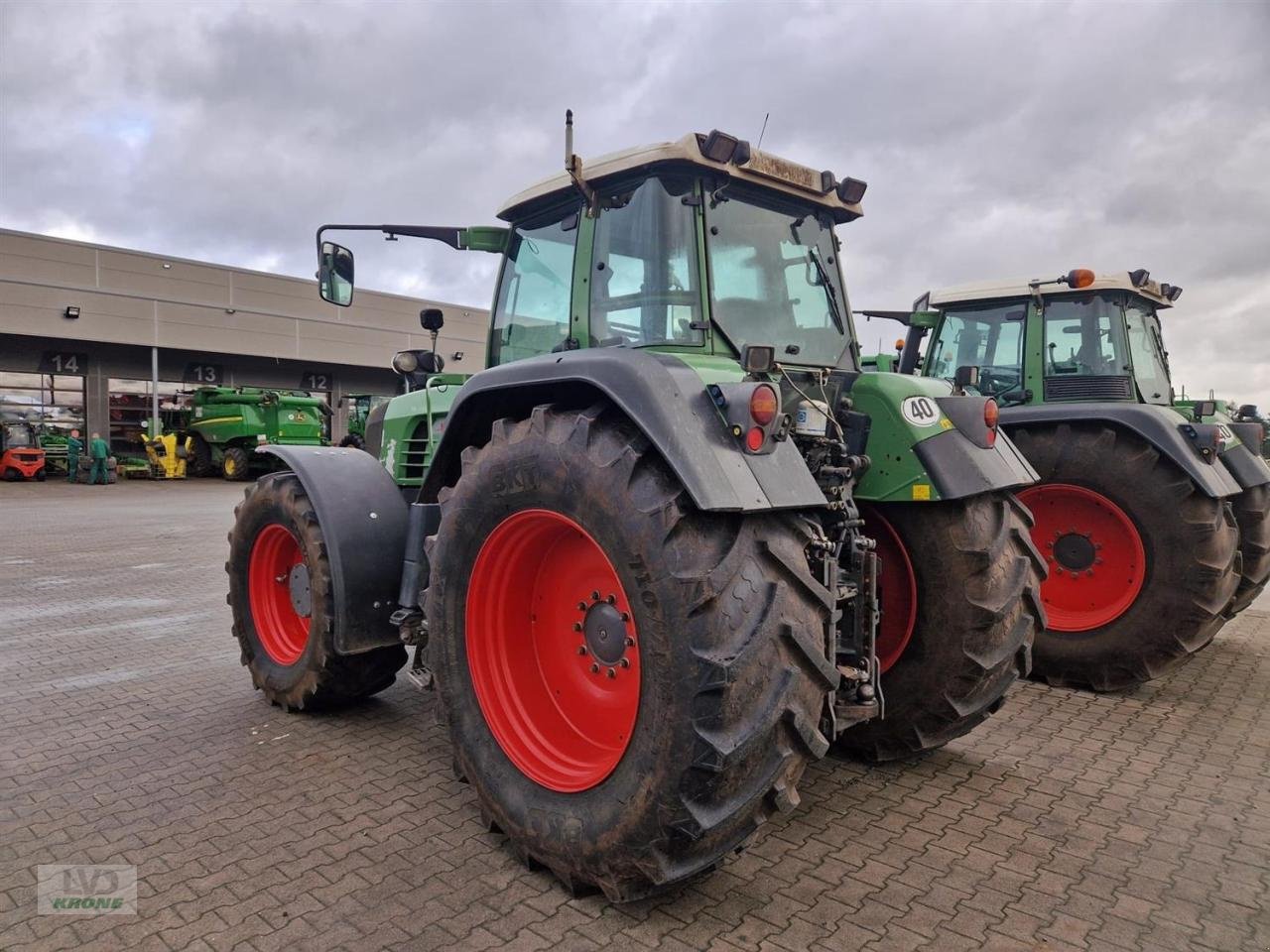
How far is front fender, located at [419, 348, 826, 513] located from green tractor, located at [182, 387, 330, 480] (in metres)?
22.5

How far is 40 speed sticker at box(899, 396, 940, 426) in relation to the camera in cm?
341

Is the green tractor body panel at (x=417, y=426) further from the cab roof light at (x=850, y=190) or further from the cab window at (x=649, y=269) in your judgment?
the cab roof light at (x=850, y=190)

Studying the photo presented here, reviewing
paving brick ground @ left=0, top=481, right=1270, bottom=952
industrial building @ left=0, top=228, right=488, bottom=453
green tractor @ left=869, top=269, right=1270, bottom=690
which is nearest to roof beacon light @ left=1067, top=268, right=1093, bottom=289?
green tractor @ left=869, top=269, right=1270, bottom=690

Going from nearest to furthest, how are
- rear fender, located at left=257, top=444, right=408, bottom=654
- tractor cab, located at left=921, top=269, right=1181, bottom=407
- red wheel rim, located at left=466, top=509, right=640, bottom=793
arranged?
red wheel rim, located at left=466, top=509, right=640, bottom=793 < rear fender, located at left=257, top=444, right=408, bottom=654 < tractor cab, located at left=921, top=269, right=1181, bottom=407

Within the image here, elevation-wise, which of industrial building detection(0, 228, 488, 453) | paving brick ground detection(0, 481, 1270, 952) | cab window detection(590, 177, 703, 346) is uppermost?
industrial building detection(0, 228, 488, 453)

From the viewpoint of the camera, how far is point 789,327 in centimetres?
354

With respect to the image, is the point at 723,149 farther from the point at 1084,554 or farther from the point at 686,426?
the point at 1084,554

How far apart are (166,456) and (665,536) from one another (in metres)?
26.7

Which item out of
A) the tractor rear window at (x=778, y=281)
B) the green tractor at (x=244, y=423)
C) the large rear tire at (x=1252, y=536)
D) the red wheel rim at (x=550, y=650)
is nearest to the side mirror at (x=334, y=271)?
the red wheel rim at (x=550, y=650)

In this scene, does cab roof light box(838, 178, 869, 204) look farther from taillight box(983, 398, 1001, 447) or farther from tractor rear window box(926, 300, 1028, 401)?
tractor rear window box(926, 300, 1028, 401)

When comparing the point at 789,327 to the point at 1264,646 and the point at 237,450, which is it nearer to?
the point at 1264,646

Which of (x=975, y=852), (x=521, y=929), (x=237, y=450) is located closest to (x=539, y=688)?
(x=521, y=929)

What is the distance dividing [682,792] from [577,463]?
101cm

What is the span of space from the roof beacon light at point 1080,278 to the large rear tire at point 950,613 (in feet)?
9.77
